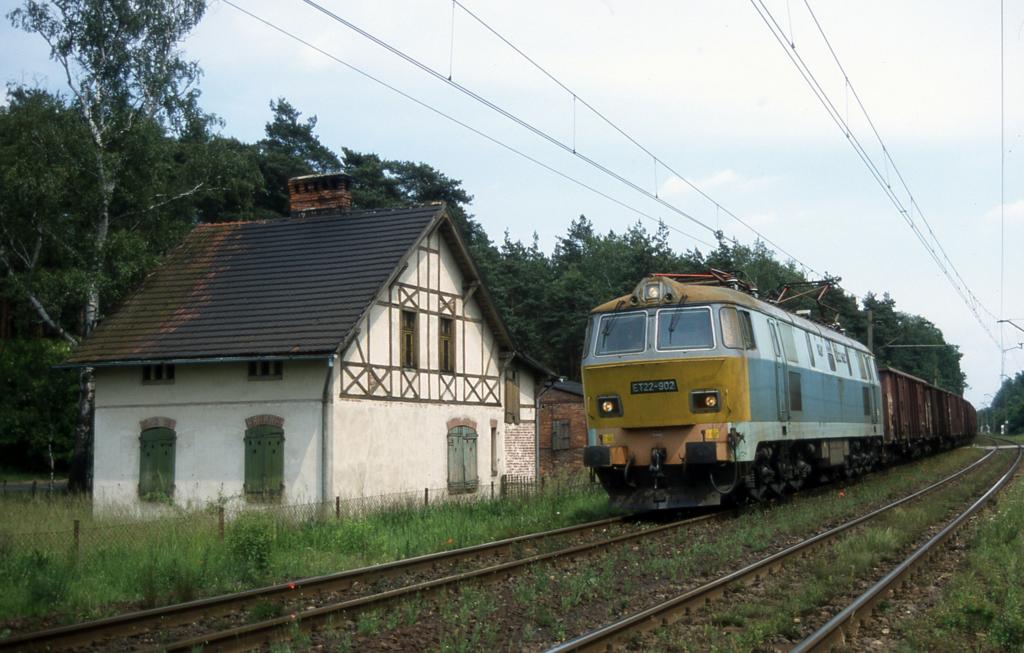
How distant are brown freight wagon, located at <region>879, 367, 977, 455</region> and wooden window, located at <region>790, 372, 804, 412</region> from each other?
34.1 ft

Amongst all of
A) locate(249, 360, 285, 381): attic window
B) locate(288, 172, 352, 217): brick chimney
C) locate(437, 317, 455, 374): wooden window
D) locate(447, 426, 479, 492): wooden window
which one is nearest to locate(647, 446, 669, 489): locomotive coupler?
locate(249, 360, 285, 381): attic window

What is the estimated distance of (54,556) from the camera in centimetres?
1221

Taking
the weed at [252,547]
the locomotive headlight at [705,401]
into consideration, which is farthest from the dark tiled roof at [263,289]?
the locomotive headlight at [705,401]

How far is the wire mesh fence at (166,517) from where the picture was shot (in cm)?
1302

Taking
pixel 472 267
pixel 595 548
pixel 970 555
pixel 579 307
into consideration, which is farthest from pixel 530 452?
pixel 579 307

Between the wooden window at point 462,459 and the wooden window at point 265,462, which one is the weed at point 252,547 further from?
the wooden window at point 462,459

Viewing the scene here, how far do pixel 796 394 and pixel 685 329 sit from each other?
336cm

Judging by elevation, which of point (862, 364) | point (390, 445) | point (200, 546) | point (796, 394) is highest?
point (862, 364)

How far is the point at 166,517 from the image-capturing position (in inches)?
655

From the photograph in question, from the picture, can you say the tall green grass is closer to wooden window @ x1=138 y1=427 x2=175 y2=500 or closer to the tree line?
wooden window @ x1=138 y1=427 x2=175 y2=500

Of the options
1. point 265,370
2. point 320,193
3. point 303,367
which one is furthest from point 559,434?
point 303,367

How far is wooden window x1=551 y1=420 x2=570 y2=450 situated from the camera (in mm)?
37125

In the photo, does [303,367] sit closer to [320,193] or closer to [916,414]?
[320,193]

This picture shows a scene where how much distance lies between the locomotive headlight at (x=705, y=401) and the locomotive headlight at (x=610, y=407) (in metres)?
1.15
